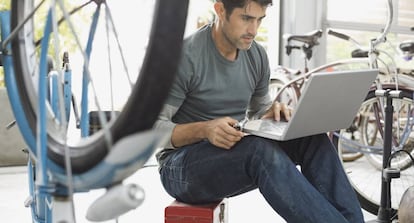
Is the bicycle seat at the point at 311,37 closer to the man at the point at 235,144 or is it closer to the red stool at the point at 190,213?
the man at the point at 235,144

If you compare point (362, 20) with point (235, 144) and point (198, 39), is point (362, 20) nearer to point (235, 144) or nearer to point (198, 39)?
point (198, 39)

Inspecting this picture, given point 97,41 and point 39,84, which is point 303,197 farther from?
point 39,84

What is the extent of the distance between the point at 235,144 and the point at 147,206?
1.36 m

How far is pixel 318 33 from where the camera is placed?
3549 millimetres

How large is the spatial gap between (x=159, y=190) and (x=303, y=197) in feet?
5.74

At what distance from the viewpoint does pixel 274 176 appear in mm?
1376

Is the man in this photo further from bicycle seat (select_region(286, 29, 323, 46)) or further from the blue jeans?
bicycle seat (select_region(286, 29, 323, 46))

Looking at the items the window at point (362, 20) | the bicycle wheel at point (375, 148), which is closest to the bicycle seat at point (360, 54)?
the bicycle wheel at point (375, 148)

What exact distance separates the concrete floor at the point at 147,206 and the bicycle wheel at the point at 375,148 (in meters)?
0.32

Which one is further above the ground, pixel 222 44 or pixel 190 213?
pixel 222 44

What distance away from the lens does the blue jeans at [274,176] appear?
1366 mm

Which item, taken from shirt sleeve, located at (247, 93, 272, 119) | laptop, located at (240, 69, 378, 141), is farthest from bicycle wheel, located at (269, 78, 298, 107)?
laptop, located at (240, 69, 378, 141)

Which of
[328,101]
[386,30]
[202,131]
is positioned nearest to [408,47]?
[386,30]

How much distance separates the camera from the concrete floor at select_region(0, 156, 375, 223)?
2498 millimetres
